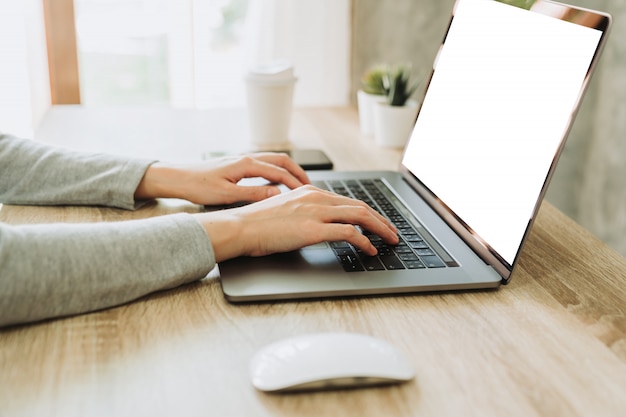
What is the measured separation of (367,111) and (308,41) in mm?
930

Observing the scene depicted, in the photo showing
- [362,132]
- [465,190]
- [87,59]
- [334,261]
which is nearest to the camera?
[334,261]

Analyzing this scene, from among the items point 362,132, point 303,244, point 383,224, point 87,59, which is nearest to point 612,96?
point 362,132

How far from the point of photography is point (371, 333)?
2.26 ft

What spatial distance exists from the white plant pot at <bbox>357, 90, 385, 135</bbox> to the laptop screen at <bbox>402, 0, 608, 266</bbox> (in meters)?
0.39

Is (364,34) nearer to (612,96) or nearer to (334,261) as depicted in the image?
(612,96)

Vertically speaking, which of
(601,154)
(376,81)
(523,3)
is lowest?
(601,154)

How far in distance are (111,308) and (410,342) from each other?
312mm

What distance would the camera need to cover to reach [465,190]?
0.95 meters

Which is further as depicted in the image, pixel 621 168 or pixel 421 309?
pixel 621 168

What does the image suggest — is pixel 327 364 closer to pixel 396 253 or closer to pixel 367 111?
pixel 396 253

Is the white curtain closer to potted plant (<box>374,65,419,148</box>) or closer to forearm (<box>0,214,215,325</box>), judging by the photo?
potted plant (<box>374,65,419,148</box>)

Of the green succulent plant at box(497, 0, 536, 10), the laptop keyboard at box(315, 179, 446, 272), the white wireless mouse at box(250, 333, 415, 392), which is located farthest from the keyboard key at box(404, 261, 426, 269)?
the green succulent plant at box(497, 0, 536, 10)

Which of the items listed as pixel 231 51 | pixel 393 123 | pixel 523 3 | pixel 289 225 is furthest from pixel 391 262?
pixel 231 51

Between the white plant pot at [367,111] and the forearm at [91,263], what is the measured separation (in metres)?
0.85
